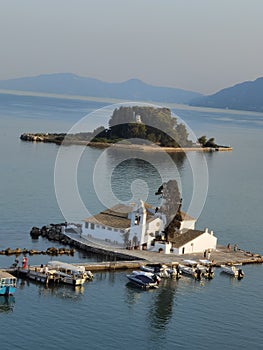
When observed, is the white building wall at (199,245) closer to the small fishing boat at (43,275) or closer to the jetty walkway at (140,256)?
the jetty walkway at (140,256)

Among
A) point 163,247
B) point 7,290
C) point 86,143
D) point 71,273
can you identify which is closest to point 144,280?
point 71,273

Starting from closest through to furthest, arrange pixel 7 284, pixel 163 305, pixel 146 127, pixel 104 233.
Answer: pixel 7 284
pixel 163 305
pixel 104 233
pixel 146 127

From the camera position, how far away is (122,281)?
1109 inches

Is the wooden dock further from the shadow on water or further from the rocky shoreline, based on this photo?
the rocky shoreline

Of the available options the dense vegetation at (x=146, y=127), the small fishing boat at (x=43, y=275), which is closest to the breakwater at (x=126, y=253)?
the small fishing boat at (x=43, y=275)

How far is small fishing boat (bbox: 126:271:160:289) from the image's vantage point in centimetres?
2762

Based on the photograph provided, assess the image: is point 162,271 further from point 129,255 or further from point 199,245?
point 199,245

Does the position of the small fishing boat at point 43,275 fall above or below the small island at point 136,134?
below

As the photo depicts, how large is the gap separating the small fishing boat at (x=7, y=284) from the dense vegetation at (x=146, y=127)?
50.5 metres

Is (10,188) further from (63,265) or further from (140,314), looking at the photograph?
(140,314)

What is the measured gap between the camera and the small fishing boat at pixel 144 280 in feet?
90.6

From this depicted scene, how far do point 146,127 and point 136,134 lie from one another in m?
1.91

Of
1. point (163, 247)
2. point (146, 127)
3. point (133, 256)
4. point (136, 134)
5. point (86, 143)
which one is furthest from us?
point (86, 143)

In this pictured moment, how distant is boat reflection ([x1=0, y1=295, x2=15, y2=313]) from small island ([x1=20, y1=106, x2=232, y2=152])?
174 ft
